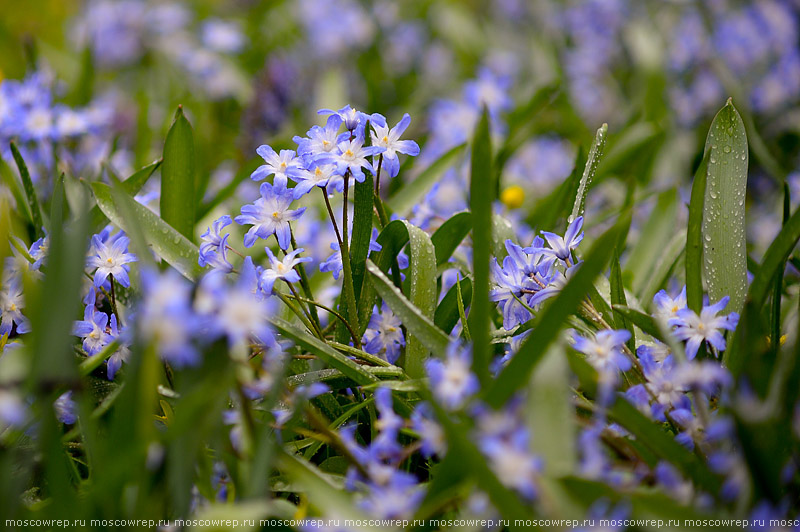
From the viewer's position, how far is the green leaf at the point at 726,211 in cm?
107

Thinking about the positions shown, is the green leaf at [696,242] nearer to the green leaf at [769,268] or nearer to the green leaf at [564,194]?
the green leaf at [769,268]

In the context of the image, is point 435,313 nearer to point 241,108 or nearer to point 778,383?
point 778,383

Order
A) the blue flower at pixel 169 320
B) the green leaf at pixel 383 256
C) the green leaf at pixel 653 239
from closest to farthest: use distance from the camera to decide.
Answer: the blue flower at pixel 169 320 → the green leaf at pixel 383 256 → the green leaf at pixel 653 239

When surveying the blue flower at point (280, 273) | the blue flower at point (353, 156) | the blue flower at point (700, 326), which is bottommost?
the blue flower at point (700, 326)

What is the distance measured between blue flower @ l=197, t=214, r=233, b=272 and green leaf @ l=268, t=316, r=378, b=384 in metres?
0.12

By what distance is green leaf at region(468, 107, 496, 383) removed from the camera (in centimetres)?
79

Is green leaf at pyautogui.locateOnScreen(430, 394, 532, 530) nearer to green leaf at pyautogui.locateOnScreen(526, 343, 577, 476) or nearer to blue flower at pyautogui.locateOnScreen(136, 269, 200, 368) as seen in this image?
green leaf at pyautogui.locateOnScreen(526, 343, 577, 476)

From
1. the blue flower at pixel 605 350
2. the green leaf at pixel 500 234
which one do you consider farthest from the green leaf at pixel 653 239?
the blue flower at pixel 605 350

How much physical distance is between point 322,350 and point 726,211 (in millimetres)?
676

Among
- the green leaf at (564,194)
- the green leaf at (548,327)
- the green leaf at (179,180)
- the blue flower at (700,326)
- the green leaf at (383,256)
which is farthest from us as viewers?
the green leaf at (564,194)

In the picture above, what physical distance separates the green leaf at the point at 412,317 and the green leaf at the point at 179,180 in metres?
0.48

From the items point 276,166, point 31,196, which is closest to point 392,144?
point 276,166

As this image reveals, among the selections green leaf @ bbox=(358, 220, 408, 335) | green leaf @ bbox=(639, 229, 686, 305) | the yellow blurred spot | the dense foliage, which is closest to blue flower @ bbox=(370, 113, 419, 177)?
the dense foliage

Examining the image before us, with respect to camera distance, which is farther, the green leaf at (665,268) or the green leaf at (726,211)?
the green leaf at (665,268)
